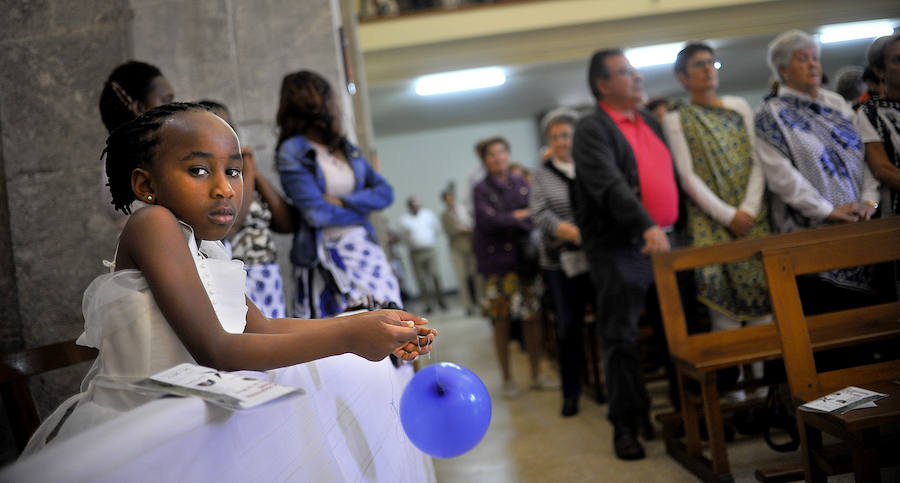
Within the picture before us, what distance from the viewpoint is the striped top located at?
155 inches

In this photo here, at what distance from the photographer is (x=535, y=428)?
356 cm

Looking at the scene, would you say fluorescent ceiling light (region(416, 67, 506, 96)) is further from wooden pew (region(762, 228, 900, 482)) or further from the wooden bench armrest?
the wooden bench armrest

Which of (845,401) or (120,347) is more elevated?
(120,347)

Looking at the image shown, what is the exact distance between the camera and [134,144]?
1173 millimetres

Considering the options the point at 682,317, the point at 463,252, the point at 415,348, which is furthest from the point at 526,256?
the point at 463,252

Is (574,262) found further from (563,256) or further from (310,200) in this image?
(310,200)

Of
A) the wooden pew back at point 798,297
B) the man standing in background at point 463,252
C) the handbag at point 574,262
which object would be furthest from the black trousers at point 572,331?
the man standing in background at point 463,252

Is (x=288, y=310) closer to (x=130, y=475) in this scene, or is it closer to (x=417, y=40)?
(x=130, y=475)

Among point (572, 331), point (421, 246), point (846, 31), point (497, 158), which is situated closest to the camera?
point (572, 331)

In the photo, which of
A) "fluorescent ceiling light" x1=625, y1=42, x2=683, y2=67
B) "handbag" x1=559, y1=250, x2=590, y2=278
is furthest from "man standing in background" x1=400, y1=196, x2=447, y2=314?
"handbag" x1=559, y1=250, x2=590, y2=278

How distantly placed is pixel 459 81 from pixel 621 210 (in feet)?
25.6

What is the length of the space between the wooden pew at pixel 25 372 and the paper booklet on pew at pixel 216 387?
3.65 ft

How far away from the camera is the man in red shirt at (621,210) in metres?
2.84

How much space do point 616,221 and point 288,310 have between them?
1.51 metres
